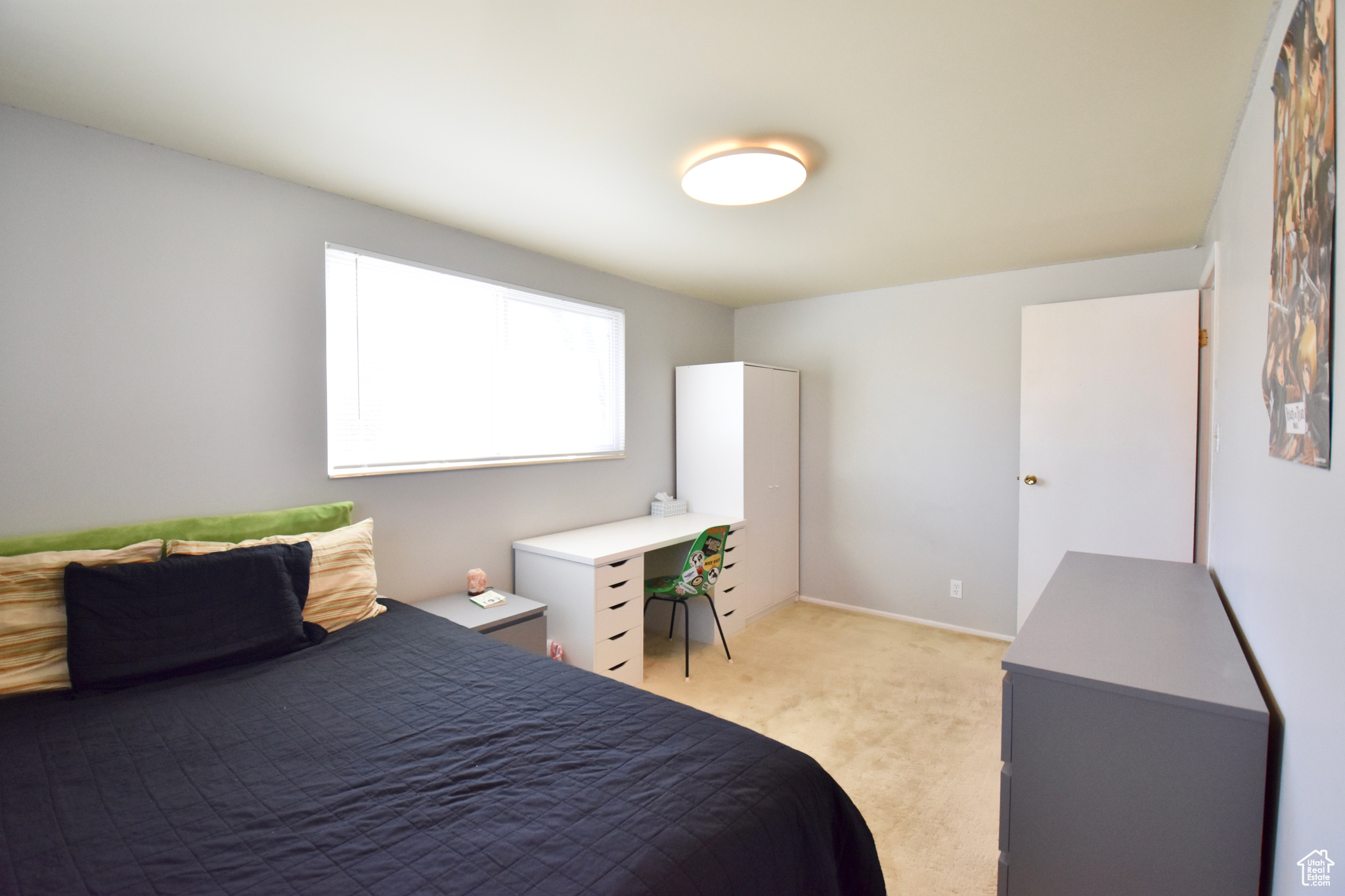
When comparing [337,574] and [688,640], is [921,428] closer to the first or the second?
[688,640]

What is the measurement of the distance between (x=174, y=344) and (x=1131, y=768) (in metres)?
3.21

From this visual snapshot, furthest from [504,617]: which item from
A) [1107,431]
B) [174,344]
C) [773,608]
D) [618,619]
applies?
[1107,431]

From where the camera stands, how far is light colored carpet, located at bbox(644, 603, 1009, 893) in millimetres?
2010

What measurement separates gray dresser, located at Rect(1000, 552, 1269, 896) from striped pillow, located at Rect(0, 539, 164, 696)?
2625 mm

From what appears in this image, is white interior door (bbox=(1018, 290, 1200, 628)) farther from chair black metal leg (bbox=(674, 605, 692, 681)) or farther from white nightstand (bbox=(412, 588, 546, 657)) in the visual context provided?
white nightstand (bbox=(412, 588, 546, 657))

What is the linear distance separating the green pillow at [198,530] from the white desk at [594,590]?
39.7 inches

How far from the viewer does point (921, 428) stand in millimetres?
4195

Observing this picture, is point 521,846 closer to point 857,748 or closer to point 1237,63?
point 857,748

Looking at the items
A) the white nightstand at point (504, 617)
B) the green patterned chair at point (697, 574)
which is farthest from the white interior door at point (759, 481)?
the white nightstand at point (504, 617)

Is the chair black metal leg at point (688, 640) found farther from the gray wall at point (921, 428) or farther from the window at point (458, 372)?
the gray wall at point (921, 428)

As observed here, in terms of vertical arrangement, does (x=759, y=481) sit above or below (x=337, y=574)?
above

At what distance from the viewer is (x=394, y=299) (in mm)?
2770
